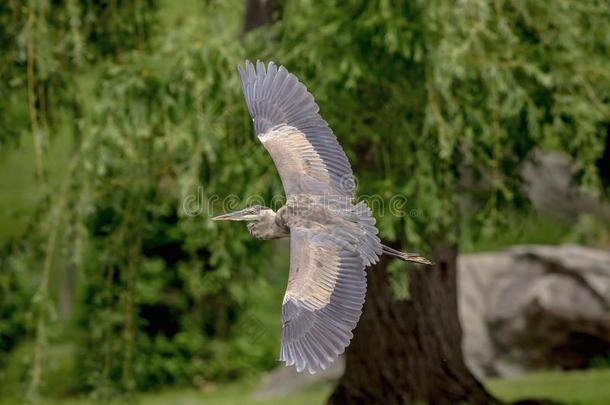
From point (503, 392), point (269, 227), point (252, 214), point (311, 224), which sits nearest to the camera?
point (311, 224)

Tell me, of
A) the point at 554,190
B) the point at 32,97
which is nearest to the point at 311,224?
the point at 32,97

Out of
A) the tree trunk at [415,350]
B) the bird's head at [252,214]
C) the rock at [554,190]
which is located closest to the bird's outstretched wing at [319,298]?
the bird's head at [252,214]

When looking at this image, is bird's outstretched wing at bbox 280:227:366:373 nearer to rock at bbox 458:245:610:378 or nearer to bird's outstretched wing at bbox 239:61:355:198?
bird's outstretched wing at bbox 239:61:355:198

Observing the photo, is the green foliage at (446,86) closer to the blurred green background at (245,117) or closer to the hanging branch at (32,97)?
the blurred green background at (245,117)

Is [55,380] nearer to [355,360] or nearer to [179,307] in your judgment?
[179,307]

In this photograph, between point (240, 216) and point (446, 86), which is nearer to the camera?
point (240, 216)

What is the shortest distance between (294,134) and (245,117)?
36.6 inches

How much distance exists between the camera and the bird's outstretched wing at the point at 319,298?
546 centimetres

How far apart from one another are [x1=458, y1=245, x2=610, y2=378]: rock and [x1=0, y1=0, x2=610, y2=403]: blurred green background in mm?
2954

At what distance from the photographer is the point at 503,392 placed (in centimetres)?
1008

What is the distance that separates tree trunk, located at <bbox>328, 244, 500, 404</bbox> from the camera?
850 centimetres

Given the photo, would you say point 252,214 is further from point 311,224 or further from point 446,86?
point 446,86

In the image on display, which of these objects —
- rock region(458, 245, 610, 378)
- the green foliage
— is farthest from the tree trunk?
rock region(458, 245, 610, 378)

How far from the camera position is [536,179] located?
15430 millimetres
